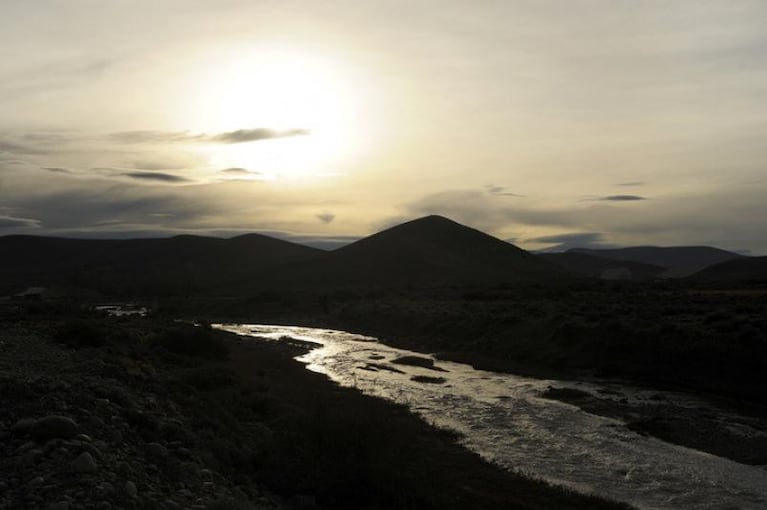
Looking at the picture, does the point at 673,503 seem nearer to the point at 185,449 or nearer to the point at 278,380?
the point at 185,449

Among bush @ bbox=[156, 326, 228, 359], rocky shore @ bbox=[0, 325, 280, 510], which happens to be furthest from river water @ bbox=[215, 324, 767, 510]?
rocky shore @ bbox=[0, 325, 280, 510]

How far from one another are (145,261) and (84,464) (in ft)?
563

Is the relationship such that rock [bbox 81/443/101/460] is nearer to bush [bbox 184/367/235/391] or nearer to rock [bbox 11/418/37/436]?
rock [bbox 11/418/37/436]

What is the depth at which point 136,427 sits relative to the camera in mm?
12016

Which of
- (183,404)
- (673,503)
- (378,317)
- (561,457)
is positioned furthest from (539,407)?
(378,317)

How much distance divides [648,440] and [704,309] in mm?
23248

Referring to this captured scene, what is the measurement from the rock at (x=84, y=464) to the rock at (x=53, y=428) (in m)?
0.90

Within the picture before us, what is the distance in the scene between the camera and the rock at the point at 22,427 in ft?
32.6

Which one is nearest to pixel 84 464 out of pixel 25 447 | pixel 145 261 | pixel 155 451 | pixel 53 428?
pixel 25 447

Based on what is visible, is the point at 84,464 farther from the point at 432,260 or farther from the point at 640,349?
the point at 432,260

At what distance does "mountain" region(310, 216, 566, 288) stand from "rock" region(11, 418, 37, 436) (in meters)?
100

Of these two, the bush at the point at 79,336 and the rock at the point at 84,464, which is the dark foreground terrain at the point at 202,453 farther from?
A: the bush at the point at 79,336

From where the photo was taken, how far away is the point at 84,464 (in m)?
9.17

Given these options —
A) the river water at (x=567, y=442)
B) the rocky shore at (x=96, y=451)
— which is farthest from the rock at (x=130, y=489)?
the river water at (x=567, y=442)
